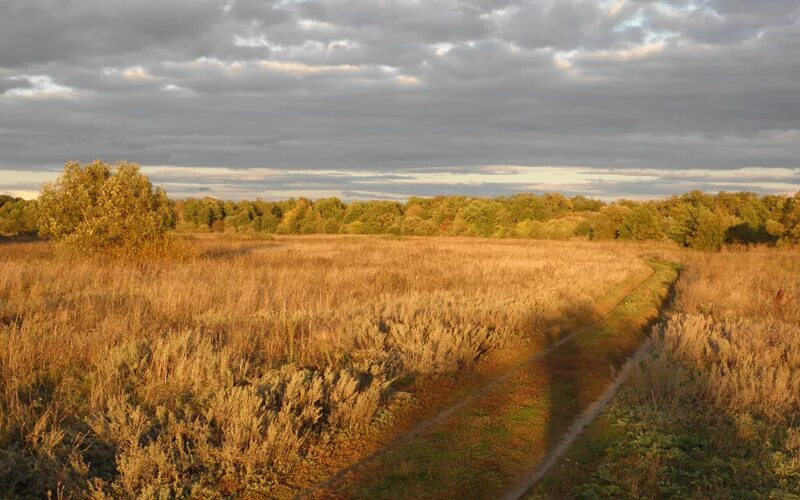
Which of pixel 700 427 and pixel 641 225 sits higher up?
pixel 641 225

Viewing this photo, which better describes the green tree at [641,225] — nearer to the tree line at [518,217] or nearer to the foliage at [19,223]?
the tree line at [518,217]

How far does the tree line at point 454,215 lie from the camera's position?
24.7m

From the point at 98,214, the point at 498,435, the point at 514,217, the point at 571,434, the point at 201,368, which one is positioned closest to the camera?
the point at 498,435

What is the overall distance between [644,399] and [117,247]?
2213 cm

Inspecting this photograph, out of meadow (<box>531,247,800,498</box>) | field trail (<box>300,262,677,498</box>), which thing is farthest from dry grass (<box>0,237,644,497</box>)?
meadow (<box>531,247,800,498</box>)

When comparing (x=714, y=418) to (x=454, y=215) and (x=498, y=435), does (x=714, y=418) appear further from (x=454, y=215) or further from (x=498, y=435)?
(x=454, y=215)

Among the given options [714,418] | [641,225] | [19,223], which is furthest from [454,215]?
[714,418]

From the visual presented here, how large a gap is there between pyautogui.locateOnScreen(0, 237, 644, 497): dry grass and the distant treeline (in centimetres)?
3858

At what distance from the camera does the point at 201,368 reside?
7.58m

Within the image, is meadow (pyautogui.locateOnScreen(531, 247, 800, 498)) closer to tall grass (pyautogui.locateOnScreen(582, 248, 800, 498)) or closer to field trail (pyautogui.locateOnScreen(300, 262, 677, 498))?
tall grass (pyautogui.locateOnScreen(582, 248, 800, 498))

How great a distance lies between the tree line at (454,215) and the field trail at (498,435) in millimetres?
19919

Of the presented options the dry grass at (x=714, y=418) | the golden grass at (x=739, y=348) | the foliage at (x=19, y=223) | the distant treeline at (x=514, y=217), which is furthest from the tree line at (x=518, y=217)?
the dry grass at (x=714, y=418)

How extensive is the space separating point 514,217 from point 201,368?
81716 mm

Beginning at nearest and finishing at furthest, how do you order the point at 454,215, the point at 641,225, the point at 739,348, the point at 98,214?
the point at 739,348
the point at 98,214
the point at 641,225
the point at 454,215
